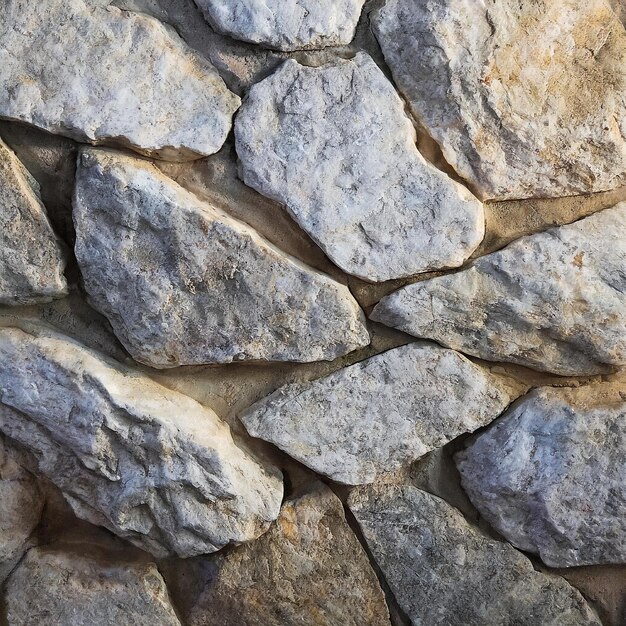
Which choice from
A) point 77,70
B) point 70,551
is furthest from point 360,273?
point 70,551

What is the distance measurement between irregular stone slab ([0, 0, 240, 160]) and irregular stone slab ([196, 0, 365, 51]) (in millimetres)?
91

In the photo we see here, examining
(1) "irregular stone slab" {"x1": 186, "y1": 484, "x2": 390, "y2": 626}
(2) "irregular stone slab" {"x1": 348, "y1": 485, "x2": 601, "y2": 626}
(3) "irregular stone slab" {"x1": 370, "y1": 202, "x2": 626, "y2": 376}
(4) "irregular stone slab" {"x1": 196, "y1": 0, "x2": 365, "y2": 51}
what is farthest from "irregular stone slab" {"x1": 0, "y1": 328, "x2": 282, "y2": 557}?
(4) "irregular stone slab" {"x1": 196, "y1": 0, "x2": 365, "y2": 51}

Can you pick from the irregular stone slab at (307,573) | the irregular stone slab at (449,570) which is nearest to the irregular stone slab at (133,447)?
the irregular stone slab at (307,573)

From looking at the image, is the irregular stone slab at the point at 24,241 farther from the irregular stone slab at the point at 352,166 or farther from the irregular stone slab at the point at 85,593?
the irregular stone slab at the point at 85,593

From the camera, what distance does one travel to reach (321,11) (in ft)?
3.22

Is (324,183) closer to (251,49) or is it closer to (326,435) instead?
(251,49)

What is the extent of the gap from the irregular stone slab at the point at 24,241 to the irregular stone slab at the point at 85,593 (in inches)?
16.7

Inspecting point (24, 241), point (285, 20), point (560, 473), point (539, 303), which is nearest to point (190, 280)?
point (24, 241)

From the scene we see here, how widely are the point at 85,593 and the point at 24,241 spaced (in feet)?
1.78

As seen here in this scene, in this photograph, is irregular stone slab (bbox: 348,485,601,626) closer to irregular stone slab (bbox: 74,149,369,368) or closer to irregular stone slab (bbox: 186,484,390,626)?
irregular stone slab (bbox: 186,484,390,626)

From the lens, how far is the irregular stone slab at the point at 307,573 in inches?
43.0

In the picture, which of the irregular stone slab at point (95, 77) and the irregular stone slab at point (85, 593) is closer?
the irregular stone slab at point (95, 77)

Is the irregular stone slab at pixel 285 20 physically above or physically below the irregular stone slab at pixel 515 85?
below

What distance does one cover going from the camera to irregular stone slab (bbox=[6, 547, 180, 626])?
43.4 inches
